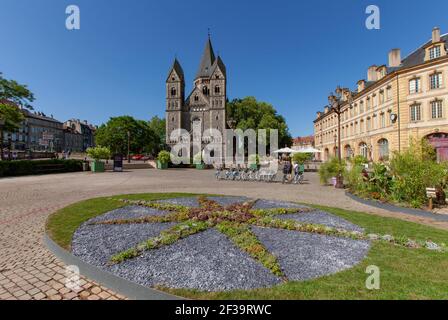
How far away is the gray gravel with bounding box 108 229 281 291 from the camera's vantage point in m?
3.26

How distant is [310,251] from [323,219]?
101 inches

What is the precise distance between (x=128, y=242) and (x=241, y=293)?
2936 millimetres

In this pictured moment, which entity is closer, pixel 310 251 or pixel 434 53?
pixel 310 251

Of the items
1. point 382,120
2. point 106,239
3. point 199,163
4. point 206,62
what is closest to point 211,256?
point 106,239

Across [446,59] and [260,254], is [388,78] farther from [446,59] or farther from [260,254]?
[260,254]

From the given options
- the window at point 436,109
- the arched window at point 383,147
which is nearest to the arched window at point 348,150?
the arched window at point 383,147

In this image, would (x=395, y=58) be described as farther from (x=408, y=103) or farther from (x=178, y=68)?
(x=178, y=68)

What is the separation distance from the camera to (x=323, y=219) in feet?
21.8

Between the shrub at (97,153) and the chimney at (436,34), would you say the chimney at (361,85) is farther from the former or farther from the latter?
the shrub at (97,153)

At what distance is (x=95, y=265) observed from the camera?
3725 millimetres

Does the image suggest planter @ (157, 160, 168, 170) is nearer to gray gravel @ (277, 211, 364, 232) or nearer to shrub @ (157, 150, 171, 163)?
shrub @ (157, 150, 171, 163)

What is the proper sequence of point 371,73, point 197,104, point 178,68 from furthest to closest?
point 178,68 → point 197,104 → point 371,73

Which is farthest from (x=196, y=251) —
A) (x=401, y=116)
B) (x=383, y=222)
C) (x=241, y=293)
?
(x=401, y=116)

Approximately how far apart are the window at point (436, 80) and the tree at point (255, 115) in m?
29.0
